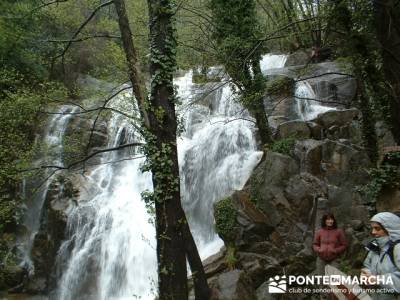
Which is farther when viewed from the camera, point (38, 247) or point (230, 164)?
point (38, 247)

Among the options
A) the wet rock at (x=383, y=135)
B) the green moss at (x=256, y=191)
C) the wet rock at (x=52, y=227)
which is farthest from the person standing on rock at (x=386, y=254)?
the wet rock at (x=52, y=227)

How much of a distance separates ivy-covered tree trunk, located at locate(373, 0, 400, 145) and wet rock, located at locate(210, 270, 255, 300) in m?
4.79

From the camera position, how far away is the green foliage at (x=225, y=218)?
411 inches

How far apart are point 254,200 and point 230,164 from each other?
3.11 meters

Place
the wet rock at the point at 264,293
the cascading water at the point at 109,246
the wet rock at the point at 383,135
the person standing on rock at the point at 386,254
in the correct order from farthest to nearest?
the cascading water at the point at 109,246
the wet rock at the point at 383,135
the wet rock at the point at 264,293
the person standing on rock at the point at 386,254

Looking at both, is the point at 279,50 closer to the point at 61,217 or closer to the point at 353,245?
the point at 61,217

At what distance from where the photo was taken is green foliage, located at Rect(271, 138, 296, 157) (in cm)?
1126

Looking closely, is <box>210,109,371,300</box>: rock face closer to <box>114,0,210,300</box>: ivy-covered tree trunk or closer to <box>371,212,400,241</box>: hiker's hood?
<box>114,0,210,300</box>: ivy-covered tree trunk

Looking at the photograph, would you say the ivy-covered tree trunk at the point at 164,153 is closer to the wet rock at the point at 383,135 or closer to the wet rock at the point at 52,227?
the wet rock at the point at 383,135

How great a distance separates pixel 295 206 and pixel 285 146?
6.67 feet

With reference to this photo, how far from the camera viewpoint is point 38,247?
1520 cm

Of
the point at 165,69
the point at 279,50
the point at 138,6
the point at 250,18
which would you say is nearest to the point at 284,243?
the point at 165,69

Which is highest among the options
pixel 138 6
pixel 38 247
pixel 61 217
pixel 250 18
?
pixel 138 6

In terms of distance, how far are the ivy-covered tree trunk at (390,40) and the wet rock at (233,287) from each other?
15.7 feet
